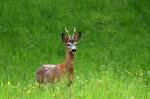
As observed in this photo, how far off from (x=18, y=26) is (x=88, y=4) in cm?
564

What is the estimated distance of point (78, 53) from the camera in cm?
2850

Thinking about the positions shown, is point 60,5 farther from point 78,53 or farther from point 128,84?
point 128,84

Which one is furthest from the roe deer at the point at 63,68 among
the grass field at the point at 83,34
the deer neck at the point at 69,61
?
the grass field at the point at 83,34

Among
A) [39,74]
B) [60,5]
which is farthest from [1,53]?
[39,74]

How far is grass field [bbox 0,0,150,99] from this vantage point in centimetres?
2641

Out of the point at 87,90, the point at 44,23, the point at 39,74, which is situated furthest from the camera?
the point at 44,23

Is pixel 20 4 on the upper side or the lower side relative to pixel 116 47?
upper

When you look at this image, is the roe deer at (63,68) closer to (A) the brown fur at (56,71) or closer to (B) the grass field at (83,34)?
(A) the brown fur at (56,71)

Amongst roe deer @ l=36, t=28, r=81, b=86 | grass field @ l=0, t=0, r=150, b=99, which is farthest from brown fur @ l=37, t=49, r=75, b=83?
grass field @ l=0, t=0, r=150, b=99

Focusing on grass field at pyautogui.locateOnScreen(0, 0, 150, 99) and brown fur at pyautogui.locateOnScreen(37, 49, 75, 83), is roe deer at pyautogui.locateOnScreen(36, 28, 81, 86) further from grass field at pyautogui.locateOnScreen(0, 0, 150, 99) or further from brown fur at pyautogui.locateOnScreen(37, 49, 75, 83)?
grass field at pyautogui.locateOnScreen(0, 0, 150, 99)

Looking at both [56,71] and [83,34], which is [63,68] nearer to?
[56,71]

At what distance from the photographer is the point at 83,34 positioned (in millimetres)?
31172

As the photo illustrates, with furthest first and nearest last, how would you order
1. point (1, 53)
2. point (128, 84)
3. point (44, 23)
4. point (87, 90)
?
1. point (44, 23)
2. point (1, 53)
3. point (128, 84)
4. point (87, 90)

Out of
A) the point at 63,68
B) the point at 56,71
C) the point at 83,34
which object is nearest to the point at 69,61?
the point at 63,68
